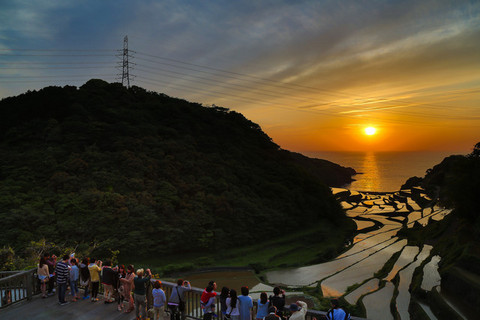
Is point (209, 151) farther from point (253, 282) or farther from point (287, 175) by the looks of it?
point (253, 282)

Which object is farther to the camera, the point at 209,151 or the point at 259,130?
the point at 259,130

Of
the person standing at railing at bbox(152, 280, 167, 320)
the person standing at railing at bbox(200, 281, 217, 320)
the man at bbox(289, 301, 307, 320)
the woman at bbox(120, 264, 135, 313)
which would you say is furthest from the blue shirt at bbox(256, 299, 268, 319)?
the woman at bbox(120, 264, 135, 313)

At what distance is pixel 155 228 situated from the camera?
40.8 metres

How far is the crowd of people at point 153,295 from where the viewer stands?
337 inches

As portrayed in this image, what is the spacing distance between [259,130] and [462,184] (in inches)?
1941

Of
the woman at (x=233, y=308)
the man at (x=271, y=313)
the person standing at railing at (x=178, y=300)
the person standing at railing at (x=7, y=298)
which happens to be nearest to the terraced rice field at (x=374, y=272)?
the woman at (x=233, y=308)

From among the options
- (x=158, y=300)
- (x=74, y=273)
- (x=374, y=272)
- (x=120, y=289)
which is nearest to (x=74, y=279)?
(x=74, y=273)

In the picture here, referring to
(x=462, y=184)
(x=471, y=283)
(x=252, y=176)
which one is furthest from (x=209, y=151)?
(x=471, y=283)

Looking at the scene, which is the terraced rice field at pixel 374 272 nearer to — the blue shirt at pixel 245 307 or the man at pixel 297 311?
the blue shirt at pixel 245 307

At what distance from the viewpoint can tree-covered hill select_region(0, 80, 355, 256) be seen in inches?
1495

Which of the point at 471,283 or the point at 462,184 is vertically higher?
the point at 462,184

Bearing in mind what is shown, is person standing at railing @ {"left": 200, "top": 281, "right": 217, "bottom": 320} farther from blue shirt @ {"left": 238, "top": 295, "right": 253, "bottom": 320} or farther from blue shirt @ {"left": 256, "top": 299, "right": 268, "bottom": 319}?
blue shirt @ {"left": 256, "top": 299, "right": 268, "bottom": 319}

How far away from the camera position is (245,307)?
8.73m

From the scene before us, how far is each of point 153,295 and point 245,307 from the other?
2.93 m
